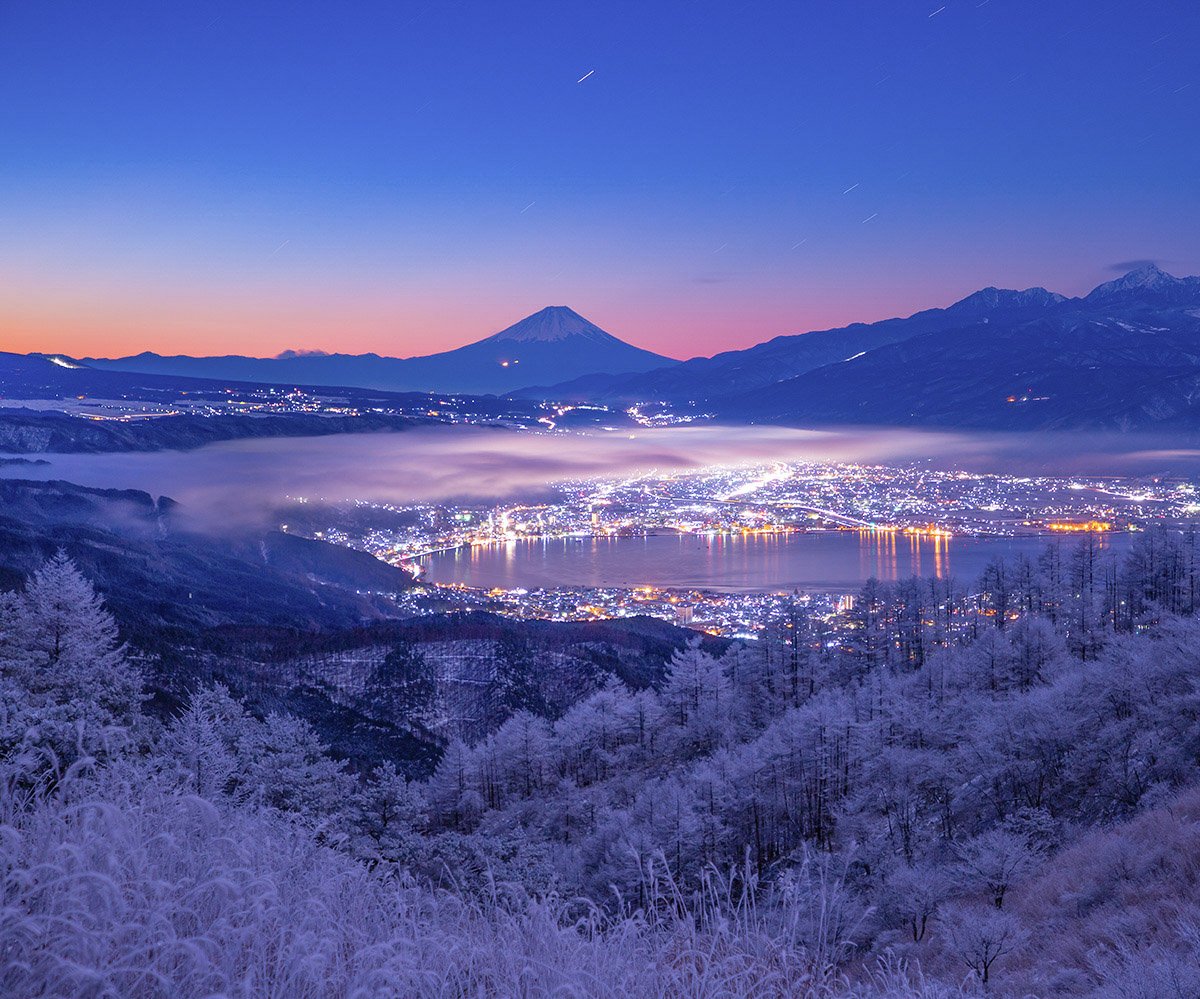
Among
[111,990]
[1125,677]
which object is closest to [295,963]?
[111,990]

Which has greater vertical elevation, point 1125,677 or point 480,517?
point 1125,677

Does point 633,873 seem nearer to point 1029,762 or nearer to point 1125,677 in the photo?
point 1029,762

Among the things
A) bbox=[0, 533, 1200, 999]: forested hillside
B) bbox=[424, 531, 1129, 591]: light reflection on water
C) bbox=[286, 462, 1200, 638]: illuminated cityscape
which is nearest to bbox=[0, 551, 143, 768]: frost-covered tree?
bbox=[0, 533, 1200, 999]: forested hillside

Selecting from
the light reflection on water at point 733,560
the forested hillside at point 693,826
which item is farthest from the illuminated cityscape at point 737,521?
the forested hillside at point 693,826

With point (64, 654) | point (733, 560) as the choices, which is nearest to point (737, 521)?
point (733, 560)

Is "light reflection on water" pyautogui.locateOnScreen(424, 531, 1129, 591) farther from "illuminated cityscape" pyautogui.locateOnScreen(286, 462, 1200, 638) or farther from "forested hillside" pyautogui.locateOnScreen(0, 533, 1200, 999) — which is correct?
"forested hillside" pyautogui.locateOnScreen(0, 533, 1200, 999)

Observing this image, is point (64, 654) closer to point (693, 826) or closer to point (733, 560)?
point (693, 826)

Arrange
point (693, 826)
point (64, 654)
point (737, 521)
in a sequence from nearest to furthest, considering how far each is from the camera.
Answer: point (64, 654), point (693, 826), point (737, 521)
